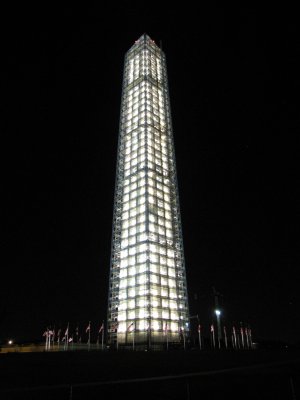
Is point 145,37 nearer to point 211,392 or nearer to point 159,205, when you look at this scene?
point 159,205

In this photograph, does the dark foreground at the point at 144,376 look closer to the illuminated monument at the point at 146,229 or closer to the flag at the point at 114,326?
the illuminated monument at the point at 146,229

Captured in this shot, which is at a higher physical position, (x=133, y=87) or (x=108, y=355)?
(x=133, y=87)

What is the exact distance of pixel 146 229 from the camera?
72312 mm

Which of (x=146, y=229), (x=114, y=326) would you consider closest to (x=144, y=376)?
(x=146, y=229)

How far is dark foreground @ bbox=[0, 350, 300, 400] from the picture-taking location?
376 inches

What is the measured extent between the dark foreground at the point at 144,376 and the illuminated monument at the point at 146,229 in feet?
85.3

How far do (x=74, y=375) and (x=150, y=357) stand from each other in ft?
37.4

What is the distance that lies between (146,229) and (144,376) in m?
47.8

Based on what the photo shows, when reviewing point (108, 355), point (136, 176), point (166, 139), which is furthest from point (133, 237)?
point (108, 355)

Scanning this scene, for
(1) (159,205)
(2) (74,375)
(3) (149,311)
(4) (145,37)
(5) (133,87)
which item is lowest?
(2) (74,375)

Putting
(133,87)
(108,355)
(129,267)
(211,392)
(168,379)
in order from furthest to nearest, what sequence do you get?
(133,87) → (129,267) → (108,355) → (211,392) → (168,379)

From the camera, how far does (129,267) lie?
73062 millimetres

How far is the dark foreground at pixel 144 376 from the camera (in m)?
9.55

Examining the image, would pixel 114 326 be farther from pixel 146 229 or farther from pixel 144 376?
pixel 144 376
